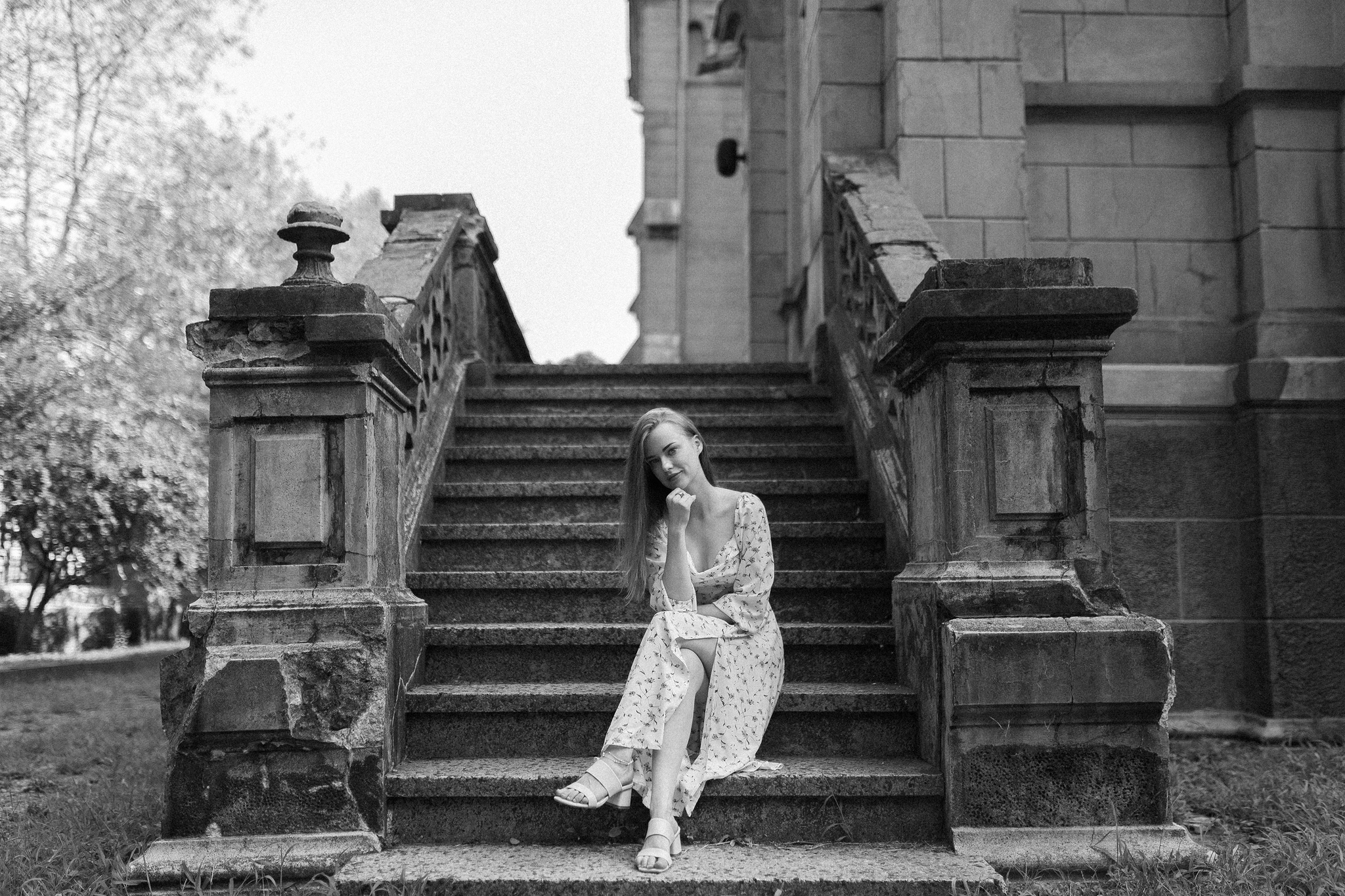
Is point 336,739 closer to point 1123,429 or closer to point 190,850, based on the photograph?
point 190,850

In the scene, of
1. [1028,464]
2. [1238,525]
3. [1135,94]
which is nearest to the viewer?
[1028,464]

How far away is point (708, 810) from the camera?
3670 mm

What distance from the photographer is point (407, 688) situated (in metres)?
4.03

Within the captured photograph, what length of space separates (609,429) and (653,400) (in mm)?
437

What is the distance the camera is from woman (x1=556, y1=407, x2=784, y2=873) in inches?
139

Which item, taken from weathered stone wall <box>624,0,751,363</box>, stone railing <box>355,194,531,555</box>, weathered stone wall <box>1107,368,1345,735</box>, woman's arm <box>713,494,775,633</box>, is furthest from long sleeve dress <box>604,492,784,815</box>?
weathered stone wall <box>624,0,751,363</box>

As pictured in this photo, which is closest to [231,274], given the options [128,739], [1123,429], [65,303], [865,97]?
[65,303]

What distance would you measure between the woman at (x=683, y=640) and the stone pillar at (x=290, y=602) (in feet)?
2.46

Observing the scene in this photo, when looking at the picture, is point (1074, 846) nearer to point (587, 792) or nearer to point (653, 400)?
point (587, 792)

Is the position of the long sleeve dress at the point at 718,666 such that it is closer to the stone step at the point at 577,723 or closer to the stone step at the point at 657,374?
the stone step at the point at 577,723

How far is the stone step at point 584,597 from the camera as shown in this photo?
4711mm

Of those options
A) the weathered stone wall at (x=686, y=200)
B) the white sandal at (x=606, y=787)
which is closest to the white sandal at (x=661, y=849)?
the white sandal at (x=606, y=787)

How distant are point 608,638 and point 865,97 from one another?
150 inches

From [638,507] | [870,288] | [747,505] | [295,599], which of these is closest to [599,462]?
[870,288]
